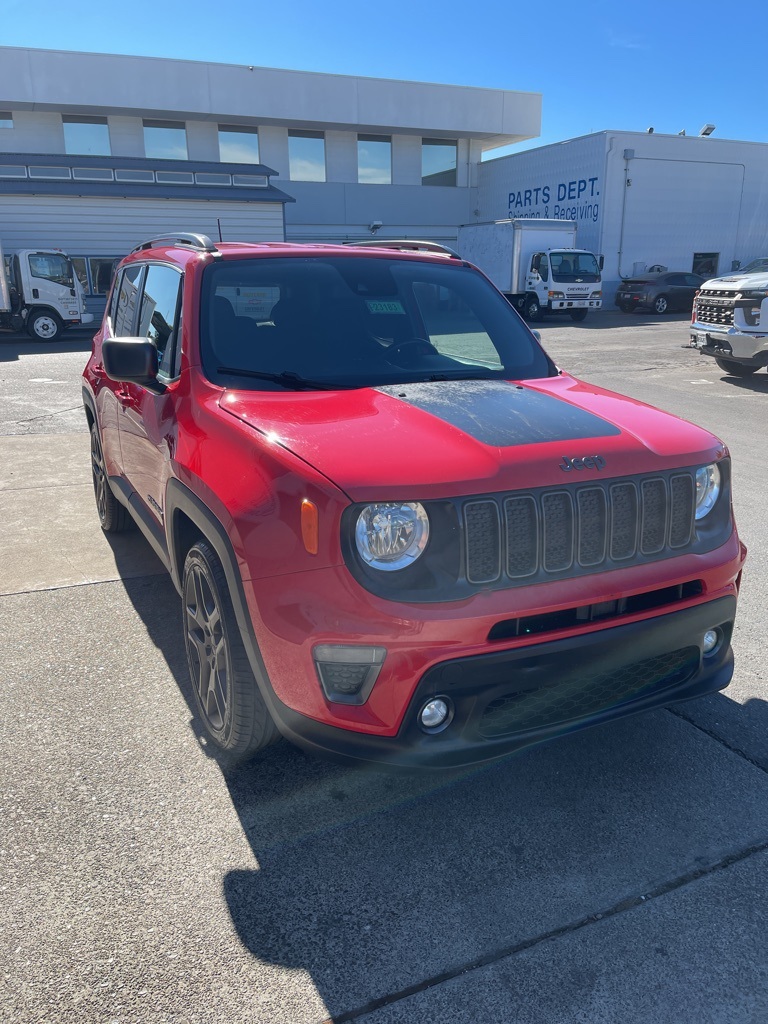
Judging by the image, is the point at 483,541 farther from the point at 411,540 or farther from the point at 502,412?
the point at 502,412

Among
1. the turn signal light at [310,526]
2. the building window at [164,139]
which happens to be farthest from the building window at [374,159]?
the turn signal light at [310,526]

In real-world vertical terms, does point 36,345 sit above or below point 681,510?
below

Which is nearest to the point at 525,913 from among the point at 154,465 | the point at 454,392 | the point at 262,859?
the point at 262,859

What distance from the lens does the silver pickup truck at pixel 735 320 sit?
10.9 metres

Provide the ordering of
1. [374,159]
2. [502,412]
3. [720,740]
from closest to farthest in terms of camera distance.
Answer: [502,412], [720,740], [374,159]

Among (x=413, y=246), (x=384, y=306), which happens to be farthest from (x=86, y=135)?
(x=384, y=306)

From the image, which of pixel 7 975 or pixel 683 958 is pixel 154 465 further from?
pixel 683 958

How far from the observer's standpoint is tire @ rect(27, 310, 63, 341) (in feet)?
64.4

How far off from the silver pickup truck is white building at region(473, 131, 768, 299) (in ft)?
60.8

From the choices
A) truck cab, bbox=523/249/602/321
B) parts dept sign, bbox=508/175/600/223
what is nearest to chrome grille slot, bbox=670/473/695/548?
truck cab, bbox=523/249/602/321

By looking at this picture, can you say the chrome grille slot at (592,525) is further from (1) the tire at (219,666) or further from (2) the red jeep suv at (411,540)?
(1) the tire at (219,666)

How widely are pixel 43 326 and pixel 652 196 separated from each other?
22.0 meters

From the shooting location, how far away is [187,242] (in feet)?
12.4

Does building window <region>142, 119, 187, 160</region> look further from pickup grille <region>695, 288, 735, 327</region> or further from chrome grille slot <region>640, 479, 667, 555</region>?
chrome grille slot <region>640, 479, 667, 555</region>
